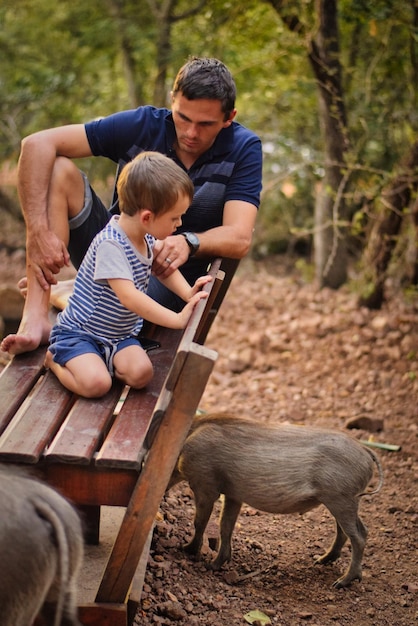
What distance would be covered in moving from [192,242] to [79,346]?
1003 mm

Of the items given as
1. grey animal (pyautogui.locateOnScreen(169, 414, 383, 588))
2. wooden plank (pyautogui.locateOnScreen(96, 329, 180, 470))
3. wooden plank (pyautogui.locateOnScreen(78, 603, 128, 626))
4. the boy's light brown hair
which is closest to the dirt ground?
grey animal (pyautogui.locateOnScreen(169, 414, 383, 588))

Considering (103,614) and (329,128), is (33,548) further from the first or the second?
(329,128)

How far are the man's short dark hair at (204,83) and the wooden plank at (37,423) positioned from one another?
1734mm

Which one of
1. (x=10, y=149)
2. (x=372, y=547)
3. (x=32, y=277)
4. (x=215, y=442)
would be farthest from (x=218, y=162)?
(x=10, y=149)

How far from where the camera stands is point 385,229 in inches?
307

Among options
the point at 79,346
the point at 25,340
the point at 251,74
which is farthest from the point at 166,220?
the point at 251,74

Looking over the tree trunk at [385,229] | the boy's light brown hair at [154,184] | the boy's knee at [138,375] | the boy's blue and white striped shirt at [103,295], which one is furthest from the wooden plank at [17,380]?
the tree trunk at [385,229]

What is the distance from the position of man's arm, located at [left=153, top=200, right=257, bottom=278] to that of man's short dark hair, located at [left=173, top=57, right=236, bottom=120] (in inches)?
22.9

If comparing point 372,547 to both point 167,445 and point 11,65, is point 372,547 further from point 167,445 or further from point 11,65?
point 11,65

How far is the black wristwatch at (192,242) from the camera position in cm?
425

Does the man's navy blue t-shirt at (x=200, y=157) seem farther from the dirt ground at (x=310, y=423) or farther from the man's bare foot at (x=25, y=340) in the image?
the dirt ground at (x=310, y=423)

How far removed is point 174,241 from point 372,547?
6.38 feet

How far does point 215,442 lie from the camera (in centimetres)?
387

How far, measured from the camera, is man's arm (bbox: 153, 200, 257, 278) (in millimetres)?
4051
